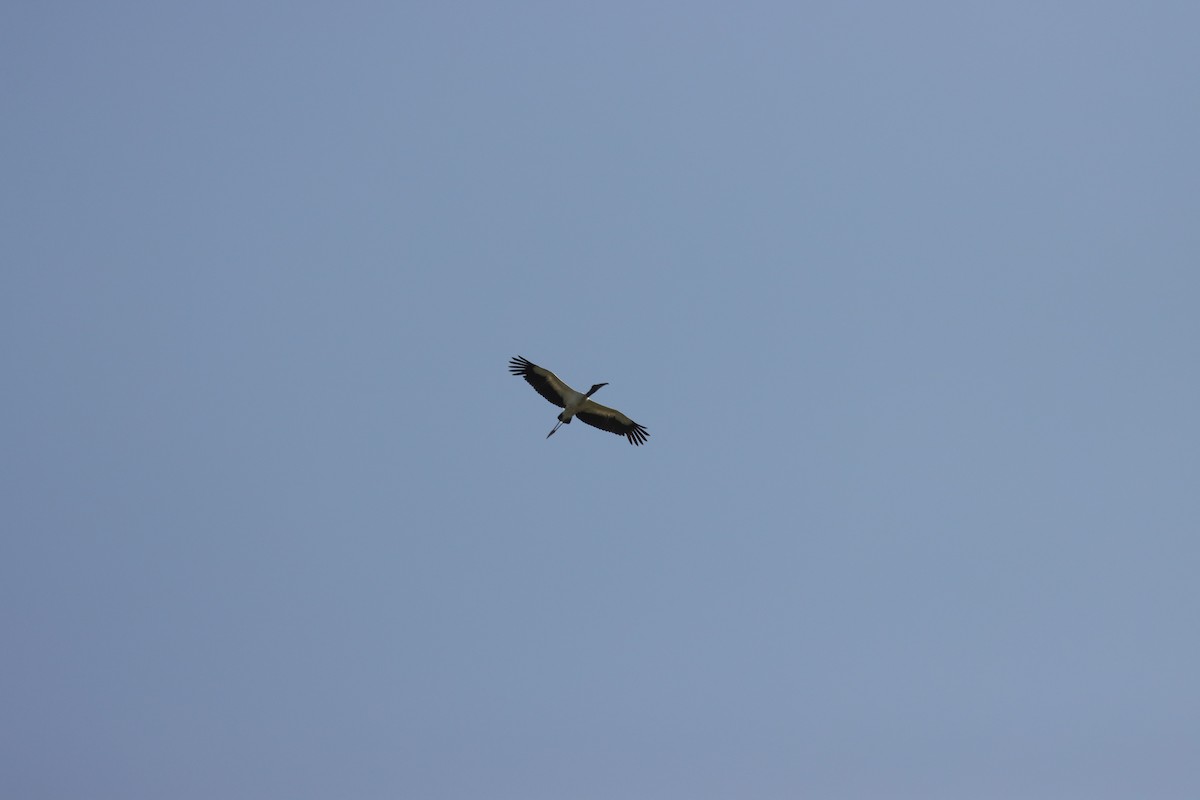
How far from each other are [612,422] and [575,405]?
1706mm

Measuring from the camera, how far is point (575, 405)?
47.3m

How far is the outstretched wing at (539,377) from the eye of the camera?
155 feet

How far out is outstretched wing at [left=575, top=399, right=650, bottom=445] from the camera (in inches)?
1896

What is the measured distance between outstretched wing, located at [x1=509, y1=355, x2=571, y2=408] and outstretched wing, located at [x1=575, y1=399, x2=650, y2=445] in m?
1.09

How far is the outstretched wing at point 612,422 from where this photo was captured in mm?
48156

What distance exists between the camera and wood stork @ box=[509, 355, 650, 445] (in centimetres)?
4728

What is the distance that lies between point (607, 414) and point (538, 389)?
2.41 m

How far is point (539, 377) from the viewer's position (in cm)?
4738

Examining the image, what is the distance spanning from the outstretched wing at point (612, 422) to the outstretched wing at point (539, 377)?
3.57 feet

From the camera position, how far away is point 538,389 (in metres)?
47.7

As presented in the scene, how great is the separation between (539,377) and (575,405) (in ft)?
Answer: 4.78

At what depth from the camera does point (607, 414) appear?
4822 centimetres

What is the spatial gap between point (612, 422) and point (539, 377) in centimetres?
292

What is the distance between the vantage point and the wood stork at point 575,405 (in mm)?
47281
